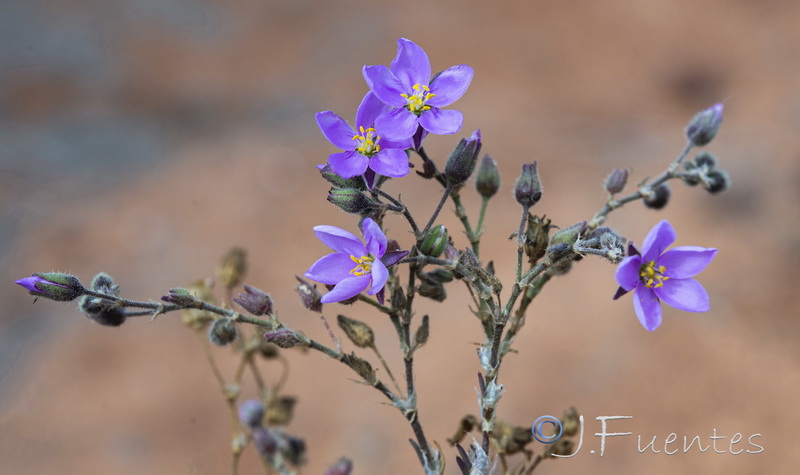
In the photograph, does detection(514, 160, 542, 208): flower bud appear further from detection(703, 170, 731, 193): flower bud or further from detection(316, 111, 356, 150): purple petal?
detection(703, 170, 731, 193): flower bud

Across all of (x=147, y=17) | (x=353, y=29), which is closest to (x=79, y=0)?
(x=147, y=17)

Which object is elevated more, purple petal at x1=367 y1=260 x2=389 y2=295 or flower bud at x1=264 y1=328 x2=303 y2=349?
purple petal at x1=367 y1=260 x2=389 y2=295

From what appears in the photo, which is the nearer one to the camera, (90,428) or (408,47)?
(408,47)

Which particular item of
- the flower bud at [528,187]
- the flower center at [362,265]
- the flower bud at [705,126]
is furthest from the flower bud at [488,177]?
the flower bud at [705,126]

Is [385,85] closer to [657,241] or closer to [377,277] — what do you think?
[377,277]

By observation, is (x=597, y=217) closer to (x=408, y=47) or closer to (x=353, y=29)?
(x=408, y=47)

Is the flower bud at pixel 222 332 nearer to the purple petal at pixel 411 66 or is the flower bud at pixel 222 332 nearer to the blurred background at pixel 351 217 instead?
the purple petal at pixel 411 66

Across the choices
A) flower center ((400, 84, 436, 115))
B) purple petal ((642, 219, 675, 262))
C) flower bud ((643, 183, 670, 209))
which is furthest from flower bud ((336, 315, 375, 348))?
flower bud ((643, 183, 670, 209))
